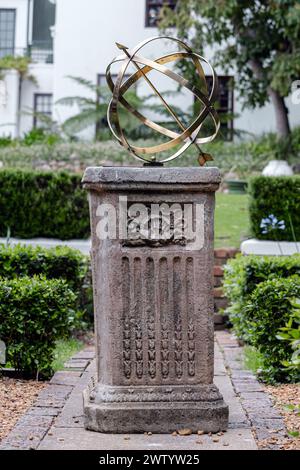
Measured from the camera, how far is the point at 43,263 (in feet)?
21.2

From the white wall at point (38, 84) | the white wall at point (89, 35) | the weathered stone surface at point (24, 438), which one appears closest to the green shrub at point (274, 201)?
the weathered stone surface at point (24, 438)

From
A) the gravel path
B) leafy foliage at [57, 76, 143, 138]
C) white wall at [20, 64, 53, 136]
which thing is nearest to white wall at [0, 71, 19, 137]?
white wall at [20, 64, 53, 136]

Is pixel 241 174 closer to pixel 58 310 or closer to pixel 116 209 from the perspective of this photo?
pixel 58 310

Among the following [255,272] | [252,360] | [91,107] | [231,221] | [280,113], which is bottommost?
[252,360]

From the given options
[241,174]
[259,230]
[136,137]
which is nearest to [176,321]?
[259,230]

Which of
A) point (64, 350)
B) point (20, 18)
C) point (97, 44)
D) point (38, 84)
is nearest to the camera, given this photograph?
point (64, 350)

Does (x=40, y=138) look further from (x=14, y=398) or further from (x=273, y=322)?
(x=14, y=398)

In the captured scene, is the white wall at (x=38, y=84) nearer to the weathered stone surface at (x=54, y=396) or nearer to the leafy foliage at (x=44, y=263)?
the leafy foliage at (x=44, y=263)

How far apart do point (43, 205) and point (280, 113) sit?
9.83m

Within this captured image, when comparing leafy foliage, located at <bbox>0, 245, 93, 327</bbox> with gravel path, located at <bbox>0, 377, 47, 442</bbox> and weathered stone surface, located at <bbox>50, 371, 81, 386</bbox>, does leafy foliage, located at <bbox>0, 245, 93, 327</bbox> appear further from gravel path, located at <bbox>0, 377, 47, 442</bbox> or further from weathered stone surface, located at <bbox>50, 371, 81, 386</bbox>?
gravel path, located at <bbox>0, 377, 47, 442</bbox>

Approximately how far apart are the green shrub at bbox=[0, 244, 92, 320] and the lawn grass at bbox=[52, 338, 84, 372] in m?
0.50

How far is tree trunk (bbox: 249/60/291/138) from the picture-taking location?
17172mm

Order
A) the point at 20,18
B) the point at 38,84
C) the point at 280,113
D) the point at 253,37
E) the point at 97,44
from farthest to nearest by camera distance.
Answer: the point at 20,18 → the point at 38,84 → the point at 97,44 → the point at 280,113 → the point at 253,37

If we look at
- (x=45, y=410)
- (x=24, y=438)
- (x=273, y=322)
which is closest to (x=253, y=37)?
(x=273, y=322)
